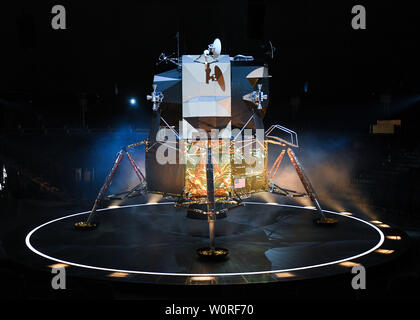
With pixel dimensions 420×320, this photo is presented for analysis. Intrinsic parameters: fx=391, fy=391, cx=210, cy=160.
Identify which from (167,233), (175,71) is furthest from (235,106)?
(167,233)

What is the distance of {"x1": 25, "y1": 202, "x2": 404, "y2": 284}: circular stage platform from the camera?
16.1ft

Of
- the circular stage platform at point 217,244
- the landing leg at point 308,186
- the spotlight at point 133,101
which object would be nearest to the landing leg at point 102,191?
the circular stage platform at point 217,244

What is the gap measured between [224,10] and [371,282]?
298 inches

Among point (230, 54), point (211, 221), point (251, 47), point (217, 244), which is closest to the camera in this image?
point (211, 221)

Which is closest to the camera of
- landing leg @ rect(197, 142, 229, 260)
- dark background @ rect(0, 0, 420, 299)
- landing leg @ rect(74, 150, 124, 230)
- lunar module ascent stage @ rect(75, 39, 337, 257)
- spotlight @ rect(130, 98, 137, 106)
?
landing leg @ rect(197, 142, 229, 260)

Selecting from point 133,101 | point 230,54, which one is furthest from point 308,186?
point 133,101

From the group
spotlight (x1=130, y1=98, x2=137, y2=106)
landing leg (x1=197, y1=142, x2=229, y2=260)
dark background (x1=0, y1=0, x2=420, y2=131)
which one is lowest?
landing leg (x1=197, y1=142, x2=229, y2=260)

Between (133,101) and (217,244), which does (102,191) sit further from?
(133,101)

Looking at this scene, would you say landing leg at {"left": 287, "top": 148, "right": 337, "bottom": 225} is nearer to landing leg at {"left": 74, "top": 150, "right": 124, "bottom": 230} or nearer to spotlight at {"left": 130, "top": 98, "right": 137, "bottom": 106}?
landing leg at {"left": 74, "top": 150, "right": 124, "bottom": 230}

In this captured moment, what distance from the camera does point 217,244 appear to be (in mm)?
6320

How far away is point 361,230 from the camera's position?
712 centimetres

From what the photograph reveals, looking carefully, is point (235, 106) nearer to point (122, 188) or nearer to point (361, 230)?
point (361, 230)

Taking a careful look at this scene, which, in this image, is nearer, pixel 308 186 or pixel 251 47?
pixel 308 186

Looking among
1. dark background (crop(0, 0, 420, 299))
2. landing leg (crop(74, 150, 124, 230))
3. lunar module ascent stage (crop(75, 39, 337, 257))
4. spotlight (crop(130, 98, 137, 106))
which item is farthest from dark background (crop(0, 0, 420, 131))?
landing leg (crop(74, 150, 124, 230))
